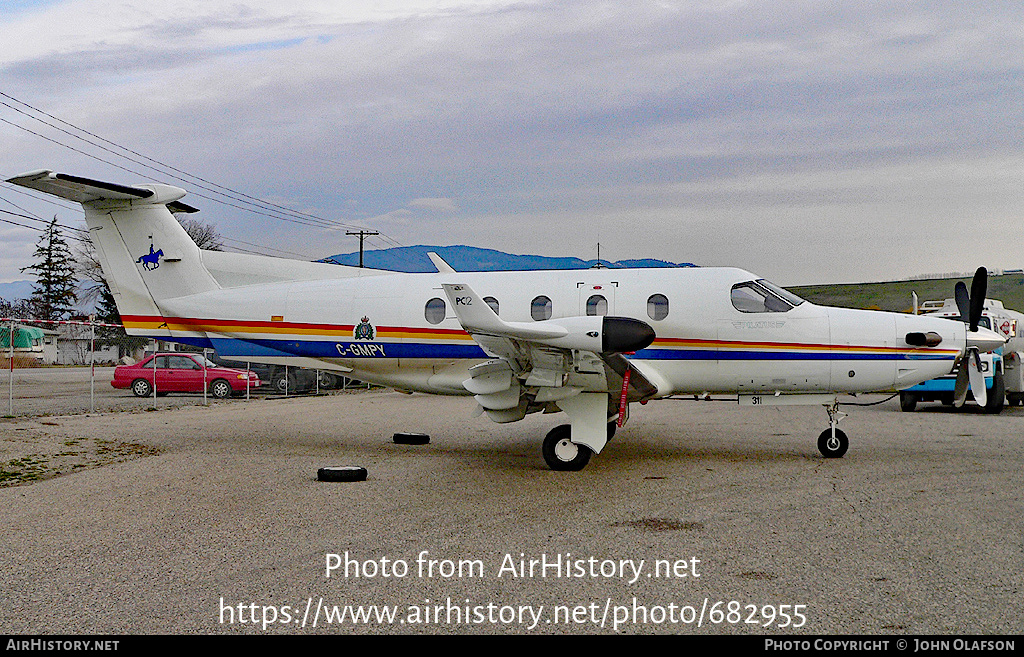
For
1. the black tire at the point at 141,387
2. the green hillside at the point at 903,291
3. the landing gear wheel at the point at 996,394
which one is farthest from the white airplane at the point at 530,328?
the green hillside at the point at 903,291

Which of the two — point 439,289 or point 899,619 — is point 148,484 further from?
point 899,619

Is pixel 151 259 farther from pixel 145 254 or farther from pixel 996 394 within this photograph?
pixel 996 394

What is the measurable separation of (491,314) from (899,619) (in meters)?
5.30

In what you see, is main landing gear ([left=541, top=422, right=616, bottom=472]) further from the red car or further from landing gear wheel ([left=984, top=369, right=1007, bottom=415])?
the red car

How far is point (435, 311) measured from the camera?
12.5 m

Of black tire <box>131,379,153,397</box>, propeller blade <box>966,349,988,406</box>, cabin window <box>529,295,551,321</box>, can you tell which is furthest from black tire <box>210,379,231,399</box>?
propeller blade <box>966,349,988,406</box>

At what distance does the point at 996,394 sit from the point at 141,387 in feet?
84.3

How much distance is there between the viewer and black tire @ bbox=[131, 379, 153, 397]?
26.1 metres

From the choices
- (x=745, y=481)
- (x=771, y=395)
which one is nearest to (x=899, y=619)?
(x=745, y=481)

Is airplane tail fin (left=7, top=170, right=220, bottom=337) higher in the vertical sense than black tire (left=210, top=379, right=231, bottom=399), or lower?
higher

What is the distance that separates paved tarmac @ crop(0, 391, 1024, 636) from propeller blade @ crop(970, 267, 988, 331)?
211cm

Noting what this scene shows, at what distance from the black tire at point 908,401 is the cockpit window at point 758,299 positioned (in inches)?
479

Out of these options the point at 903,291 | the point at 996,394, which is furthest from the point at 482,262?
the point at 903,291
